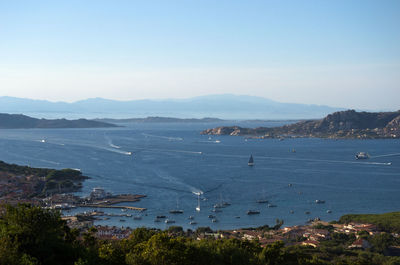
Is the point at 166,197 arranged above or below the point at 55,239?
below

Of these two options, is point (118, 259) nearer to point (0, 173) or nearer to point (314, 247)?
point (314, 247)

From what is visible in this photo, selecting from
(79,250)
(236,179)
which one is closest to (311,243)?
(79,250)

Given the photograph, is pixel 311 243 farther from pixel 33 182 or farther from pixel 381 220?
pixel 33 182

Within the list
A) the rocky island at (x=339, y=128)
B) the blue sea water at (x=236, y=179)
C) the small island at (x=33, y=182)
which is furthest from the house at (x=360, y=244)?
the rocky island at (x=339, y=128)

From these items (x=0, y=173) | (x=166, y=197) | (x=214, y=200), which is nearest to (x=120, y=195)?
(x=166, y=197)

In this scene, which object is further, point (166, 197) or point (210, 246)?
point (166, 197)

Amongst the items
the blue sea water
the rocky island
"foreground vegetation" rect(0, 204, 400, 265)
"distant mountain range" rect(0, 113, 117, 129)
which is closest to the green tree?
"foreground vegetation" rect(0, 204, 400, 265)

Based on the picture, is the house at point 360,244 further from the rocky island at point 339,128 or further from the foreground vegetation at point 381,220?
the rocky island at point 339,128

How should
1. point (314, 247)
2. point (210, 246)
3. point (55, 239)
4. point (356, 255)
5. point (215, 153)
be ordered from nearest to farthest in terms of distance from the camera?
point (55, 239)
point (210, 246)
point (356, 255)
point (314, 247)
point (215, 153)
